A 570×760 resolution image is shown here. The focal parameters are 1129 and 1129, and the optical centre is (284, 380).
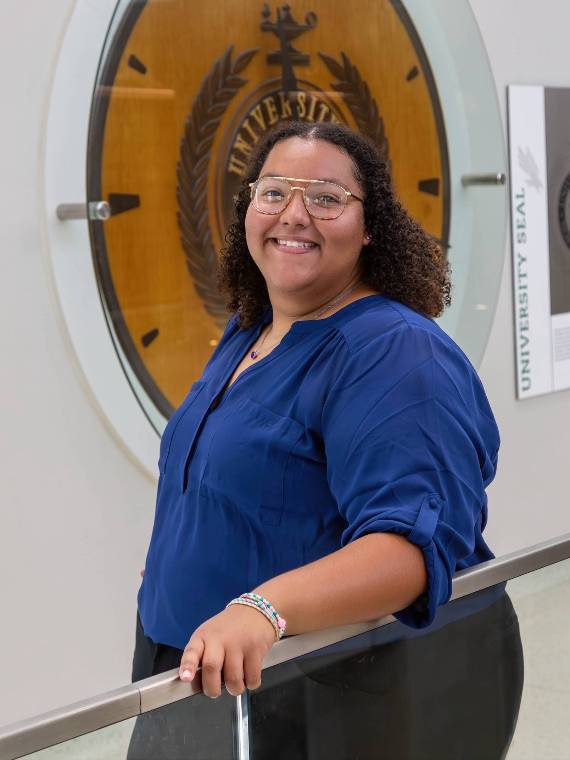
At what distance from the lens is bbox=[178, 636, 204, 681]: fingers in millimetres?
1192

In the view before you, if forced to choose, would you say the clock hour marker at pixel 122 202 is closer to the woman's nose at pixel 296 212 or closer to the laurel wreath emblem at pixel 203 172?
the laurel wreath emblem at pixel 203 172

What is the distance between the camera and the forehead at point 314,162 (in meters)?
1.69

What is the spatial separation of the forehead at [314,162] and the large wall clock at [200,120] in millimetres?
1225

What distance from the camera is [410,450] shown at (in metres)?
1.39

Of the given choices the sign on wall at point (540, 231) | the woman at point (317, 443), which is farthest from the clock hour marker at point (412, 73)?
the woman at point (317, 443)

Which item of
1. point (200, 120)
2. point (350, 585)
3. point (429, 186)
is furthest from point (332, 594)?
point (429, 186)

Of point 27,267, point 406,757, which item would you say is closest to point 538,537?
point 27,267

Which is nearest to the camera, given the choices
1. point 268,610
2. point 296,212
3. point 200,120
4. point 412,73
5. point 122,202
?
point 268,610

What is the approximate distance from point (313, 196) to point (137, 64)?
1.51 metres

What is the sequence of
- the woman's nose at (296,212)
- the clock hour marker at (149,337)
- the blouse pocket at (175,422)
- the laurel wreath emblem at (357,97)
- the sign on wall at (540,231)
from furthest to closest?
the sign on wall at (540,231) < the laurel wreath emblem at (357,97) < the clock hour marker at (149,337) < the blouse pocket at (175,422) < the woman's nose at (296,212)

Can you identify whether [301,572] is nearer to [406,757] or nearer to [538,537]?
[406,757]

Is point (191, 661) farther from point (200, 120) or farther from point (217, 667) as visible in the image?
point (200, 120)

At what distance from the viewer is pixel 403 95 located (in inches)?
152

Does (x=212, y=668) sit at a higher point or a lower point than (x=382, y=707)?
higher
